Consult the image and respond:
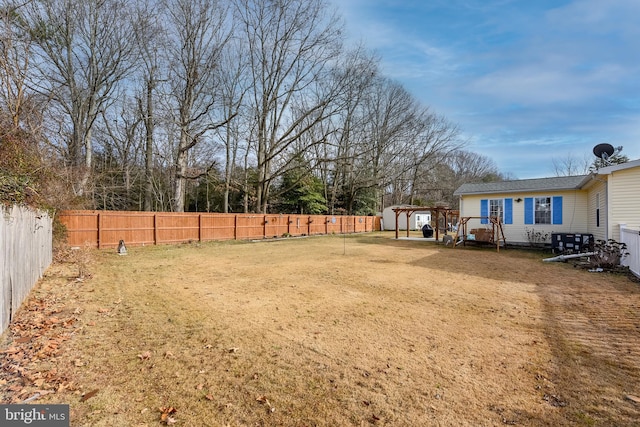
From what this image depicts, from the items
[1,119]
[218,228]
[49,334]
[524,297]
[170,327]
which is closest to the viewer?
[49,334]

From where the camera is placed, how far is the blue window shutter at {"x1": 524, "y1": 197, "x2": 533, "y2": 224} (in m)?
14.5

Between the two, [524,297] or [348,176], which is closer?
[524,297]

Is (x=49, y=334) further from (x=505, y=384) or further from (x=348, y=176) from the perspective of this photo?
(x=348, y=176)

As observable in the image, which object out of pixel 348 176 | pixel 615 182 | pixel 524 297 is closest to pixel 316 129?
pixel 348 176

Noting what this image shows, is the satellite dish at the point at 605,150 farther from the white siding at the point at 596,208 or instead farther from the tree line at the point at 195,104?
the tree line at the point at 195,104

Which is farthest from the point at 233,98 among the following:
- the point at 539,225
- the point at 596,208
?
the point at 596,208

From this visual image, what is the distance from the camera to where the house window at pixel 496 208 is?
15388 millimetres

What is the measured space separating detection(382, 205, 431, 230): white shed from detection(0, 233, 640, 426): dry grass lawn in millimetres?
23604

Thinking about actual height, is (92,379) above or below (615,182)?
below

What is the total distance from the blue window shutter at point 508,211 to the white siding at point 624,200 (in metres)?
5.47

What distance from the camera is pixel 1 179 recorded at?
4301mm

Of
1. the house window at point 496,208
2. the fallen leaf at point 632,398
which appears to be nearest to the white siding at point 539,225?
the house window at point 496,208

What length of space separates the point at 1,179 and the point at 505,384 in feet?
21.7

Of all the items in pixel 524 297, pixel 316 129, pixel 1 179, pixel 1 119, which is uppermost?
pixel 316 129
